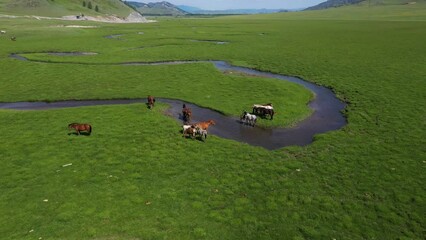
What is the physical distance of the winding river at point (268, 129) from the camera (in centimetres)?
2926

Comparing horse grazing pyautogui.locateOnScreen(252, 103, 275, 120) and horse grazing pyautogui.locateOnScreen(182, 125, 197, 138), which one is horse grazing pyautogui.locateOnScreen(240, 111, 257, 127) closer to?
horse grazing pyautogui.locateOnScreen(252, 103, 275, 120)

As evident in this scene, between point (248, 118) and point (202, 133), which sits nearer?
point (202, 133)

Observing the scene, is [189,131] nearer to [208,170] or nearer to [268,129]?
[208,170]

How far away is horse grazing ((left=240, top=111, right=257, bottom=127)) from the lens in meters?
32.0

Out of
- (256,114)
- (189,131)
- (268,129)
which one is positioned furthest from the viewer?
(256,114)

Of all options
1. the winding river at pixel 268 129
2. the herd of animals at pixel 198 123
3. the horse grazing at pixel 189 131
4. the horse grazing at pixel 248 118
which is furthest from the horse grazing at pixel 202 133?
the horse grazing at pixel 248 118

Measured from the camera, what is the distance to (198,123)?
1225 inches

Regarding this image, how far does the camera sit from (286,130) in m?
31.4

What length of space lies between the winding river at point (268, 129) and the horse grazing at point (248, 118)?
0.63 meters

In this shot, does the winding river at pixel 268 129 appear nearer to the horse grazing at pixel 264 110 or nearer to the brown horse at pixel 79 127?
the horse grazing at pixel 264 110

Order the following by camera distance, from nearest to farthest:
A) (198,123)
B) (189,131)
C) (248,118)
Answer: (189,131)
(198,123)
(248,118)

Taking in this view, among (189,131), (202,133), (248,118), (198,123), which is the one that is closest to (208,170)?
(202,133)

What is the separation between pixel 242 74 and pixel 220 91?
11.9m

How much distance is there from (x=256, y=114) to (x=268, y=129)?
327cm
